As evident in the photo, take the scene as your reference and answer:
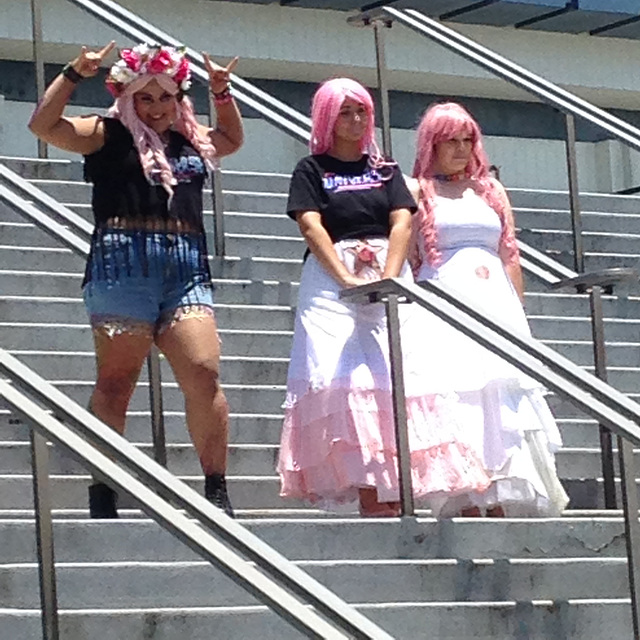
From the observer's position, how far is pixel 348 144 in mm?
7191

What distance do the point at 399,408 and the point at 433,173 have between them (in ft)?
3.69

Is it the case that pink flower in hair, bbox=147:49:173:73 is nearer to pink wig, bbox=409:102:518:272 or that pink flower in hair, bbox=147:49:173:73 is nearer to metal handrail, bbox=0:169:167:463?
metal handrail, bbox=0:169:167:463

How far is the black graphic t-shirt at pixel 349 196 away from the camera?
7.10 m

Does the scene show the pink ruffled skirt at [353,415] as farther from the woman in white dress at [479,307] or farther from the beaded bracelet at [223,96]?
the beaded bracelet at [223,96]

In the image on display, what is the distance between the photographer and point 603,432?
7449mm

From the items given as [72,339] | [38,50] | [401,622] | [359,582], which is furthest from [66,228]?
[38,50]

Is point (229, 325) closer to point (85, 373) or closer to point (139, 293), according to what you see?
point (85, 373)

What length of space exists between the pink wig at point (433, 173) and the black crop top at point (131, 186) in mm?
995

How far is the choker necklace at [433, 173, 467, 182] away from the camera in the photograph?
745 cm

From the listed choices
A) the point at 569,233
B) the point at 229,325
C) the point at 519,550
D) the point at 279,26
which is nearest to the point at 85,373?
the point at 229,325

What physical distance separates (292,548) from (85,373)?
1.54m

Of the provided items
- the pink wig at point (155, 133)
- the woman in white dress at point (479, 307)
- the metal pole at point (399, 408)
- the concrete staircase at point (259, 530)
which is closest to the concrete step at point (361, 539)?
the concrete staircase at point (259, 530)

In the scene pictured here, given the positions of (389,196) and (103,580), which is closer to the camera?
(103,580)

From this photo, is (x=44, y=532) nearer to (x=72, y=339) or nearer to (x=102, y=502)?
(x=102, y=502)
